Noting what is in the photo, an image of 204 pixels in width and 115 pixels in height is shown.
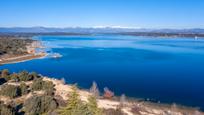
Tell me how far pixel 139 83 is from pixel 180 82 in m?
6.61

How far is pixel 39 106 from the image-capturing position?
28.2m

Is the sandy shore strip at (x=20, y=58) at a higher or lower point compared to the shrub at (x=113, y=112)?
lower

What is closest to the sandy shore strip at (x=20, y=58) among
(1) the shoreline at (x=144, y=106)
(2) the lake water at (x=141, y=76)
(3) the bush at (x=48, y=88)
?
(2) the lake water at (x=141, y=76)

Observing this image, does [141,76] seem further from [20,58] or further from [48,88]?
[20,58]

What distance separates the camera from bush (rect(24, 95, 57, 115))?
27.2 metres

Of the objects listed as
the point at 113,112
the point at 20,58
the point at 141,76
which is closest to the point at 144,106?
the point at 113,112

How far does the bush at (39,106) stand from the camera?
1069 inches

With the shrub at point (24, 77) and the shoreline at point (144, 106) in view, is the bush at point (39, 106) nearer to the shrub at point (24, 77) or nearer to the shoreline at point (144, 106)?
the shoreline at point (144, 106)

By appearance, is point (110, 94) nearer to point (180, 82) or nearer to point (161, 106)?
point (161, 106)

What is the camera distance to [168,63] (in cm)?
7006

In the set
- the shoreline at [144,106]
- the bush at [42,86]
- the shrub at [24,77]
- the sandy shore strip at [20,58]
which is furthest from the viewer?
the sandy shore strip at [20,58]

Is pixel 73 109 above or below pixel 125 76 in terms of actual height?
above

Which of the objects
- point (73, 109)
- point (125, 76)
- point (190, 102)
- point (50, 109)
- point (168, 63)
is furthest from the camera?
point (168, 63)

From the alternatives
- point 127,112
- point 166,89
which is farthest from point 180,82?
point 127,112
